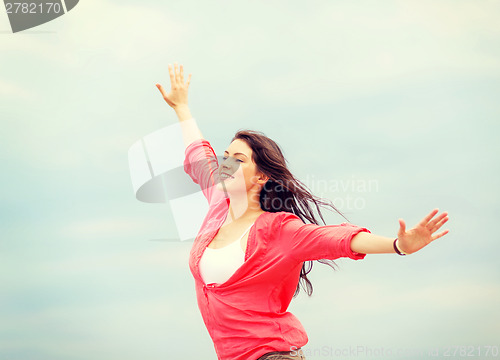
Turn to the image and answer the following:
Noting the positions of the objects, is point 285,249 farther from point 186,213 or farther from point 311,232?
point 186,213

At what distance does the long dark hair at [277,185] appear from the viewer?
2340 mm

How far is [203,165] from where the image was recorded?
252 centimetres

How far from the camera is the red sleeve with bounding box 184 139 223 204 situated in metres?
2.52

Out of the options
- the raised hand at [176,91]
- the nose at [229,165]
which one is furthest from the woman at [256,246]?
the raised hand at [176,91]

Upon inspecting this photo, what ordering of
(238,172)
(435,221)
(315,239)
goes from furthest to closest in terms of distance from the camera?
1. (238,172)
2. (315,239)
3. (435,221)

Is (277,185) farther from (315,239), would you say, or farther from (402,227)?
(402,227)

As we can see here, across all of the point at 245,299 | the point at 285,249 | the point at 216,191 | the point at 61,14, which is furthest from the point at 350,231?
the point at 61,14

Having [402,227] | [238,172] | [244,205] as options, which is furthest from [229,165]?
[402,227]

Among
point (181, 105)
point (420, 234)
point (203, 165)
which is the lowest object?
point (420, 234)

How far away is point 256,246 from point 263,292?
0.17 m

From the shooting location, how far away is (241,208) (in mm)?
2344

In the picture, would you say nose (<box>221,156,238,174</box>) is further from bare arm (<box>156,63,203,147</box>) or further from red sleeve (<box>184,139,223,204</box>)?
A: bare arm (<box>156,63,203,147</box>)

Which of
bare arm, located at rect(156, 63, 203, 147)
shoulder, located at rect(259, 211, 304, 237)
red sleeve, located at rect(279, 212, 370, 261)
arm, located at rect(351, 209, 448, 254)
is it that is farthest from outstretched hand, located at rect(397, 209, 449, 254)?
bare arm, located at rect(156, 63, 203, 147)

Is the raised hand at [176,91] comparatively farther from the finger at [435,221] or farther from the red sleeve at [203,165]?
the finger at [435,221]
